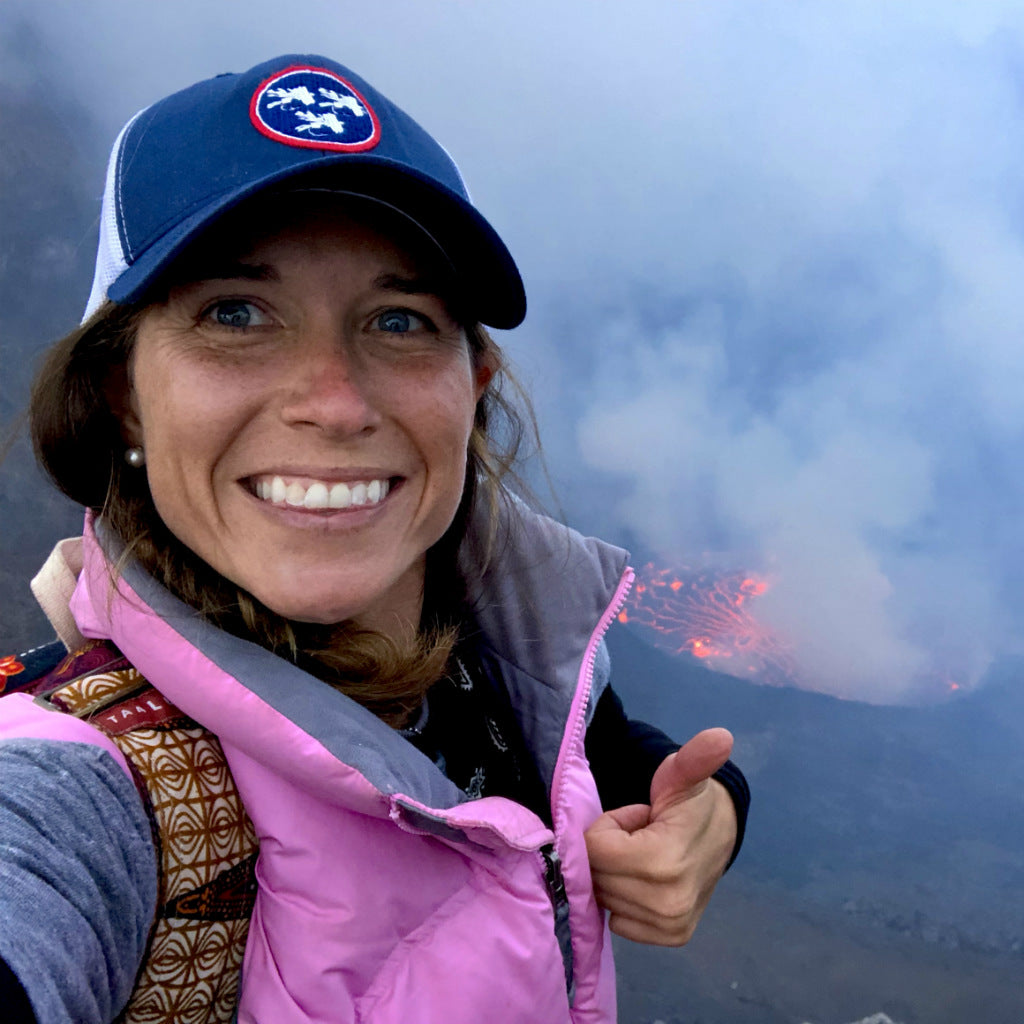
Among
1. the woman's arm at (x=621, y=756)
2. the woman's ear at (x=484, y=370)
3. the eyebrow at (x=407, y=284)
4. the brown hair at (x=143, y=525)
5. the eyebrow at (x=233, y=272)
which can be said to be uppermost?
the eyebrow at (x=407, y=284)

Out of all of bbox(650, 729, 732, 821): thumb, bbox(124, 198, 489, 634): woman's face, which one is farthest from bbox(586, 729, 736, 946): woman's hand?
bbox(124, 198, 489, 634): woman's face

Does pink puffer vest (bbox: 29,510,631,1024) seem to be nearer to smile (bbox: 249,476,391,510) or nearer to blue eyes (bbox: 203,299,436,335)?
smile (bbox: 249,476,391,510)

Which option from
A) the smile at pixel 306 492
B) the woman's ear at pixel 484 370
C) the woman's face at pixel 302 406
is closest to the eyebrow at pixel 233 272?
the woman's face at pixel 302 406

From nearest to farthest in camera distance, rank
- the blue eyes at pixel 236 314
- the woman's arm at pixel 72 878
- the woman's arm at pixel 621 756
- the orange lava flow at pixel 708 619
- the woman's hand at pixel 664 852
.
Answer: the woman's arm at pixel 72 878 < the blue eyes at pixel 236 314 < the woman's hand at pixel 664 852 < the woman's arm at pixel 621 756 < the orange lava flow at pixel 708 619

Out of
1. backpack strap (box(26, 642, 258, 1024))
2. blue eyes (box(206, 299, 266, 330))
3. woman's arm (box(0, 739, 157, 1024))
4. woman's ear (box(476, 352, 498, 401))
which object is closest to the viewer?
woman's arm (box(0, 739, 157, 1024))

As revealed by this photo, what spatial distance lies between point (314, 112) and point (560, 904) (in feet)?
2.43

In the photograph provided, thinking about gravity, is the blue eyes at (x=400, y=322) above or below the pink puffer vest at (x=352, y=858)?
above

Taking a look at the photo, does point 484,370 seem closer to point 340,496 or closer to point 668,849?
point 340,496

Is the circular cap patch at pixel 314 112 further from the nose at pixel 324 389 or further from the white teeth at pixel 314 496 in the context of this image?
the white teeth at pixel 314 496

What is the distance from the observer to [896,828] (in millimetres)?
2150

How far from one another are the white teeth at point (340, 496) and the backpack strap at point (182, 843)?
0.68ft

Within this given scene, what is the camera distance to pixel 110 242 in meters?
0.60

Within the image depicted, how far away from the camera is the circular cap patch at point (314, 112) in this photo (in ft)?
1.90

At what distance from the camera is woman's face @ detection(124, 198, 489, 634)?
607mm
